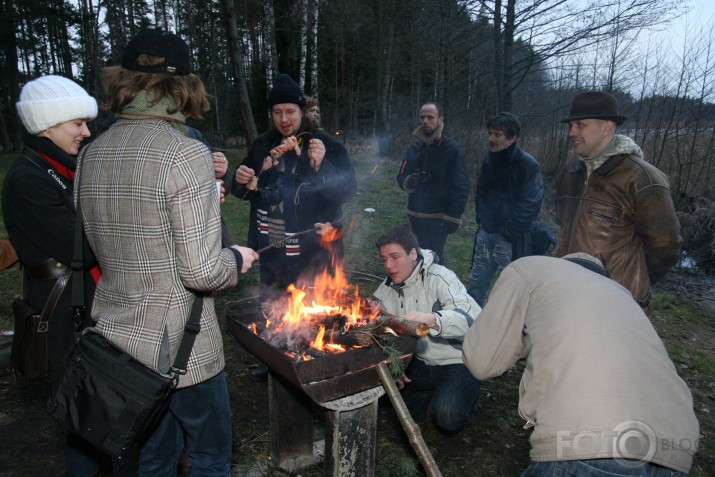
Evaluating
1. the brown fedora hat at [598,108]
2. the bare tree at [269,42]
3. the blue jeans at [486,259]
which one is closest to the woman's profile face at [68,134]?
the brown fedora hat at [598,108]

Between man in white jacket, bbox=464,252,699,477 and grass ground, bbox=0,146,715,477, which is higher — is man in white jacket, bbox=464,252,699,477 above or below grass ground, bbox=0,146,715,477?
above

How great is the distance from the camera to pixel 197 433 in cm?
207

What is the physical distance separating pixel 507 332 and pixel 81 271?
6.28 feet

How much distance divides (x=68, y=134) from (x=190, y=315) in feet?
4.24

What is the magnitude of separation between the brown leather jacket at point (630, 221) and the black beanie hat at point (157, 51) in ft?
9.73

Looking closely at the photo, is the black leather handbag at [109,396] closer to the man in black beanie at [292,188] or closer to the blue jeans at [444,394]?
the man in black beanie at [292,188]

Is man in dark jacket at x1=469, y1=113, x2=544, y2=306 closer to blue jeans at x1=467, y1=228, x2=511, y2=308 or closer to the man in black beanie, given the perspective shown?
blue jeans at x1=467, y1=228, x2=511, y2=308

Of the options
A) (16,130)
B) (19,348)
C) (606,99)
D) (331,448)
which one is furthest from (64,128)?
(16,130)

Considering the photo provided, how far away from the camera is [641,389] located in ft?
5.55

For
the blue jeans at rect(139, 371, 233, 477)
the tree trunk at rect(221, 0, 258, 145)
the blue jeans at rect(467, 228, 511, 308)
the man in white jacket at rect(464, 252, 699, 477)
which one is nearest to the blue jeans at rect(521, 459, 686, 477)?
the man in white jacket at rect(464, 252, 699, 477)

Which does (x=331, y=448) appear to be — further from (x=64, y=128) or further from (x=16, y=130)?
(x=16, y=130)

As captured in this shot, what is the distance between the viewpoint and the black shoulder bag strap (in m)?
1.89

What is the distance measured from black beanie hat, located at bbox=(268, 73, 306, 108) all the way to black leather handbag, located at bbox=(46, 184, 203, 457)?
242 centimetres

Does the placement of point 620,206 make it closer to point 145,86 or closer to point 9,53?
point 145,86
